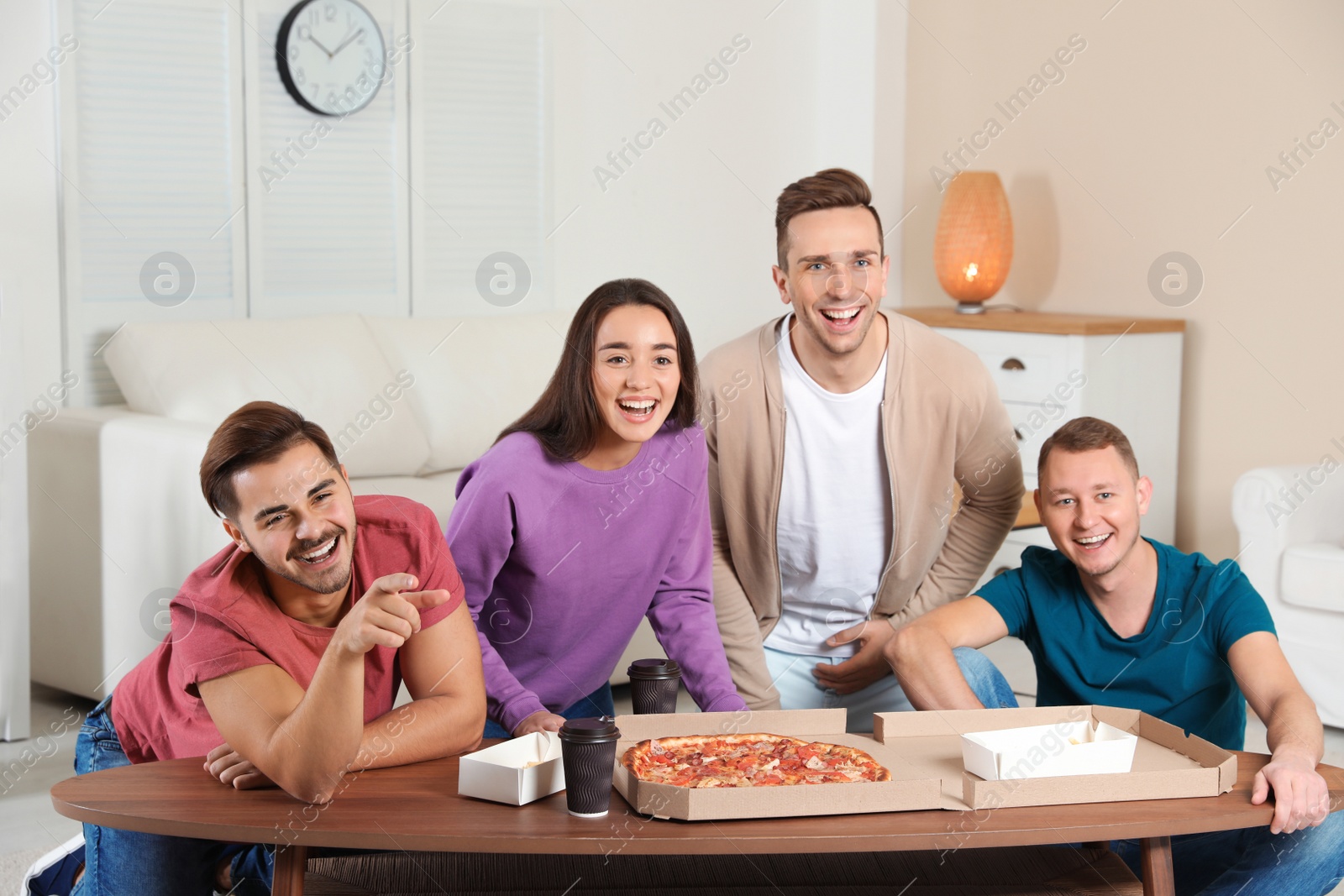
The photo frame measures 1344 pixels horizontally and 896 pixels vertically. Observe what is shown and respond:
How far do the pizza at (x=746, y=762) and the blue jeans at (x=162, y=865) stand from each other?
0.47m

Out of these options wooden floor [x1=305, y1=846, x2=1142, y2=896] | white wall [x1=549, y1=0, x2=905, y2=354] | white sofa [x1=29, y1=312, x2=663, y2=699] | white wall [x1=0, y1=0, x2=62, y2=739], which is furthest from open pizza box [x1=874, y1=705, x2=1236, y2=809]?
white wall [x1=549, y1=0, x2=905, y2=354]

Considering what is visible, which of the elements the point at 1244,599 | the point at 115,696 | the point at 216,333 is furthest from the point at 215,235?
the point at 1244,599

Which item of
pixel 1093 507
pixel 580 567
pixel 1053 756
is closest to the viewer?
pixel 1053 756

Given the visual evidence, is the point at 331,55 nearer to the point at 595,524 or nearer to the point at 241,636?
the point at 595,524

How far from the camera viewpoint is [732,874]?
156 centimetres

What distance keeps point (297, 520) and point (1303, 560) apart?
9.02ft

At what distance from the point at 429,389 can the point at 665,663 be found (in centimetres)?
236

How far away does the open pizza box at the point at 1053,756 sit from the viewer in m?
1.40

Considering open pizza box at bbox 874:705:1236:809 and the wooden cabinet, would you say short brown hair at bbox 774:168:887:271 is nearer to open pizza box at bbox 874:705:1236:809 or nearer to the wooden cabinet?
open pizza box at bbox 874:705:1236:809

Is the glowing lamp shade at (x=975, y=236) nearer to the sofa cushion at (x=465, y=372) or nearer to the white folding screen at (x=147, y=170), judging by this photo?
the sofa cushion at (x=465, y=372)

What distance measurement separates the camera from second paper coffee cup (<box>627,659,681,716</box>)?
1.64m

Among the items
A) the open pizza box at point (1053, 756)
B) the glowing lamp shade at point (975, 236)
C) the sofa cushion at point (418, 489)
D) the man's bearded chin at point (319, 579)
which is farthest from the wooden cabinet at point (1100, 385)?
the man's bearded chin at point (319, 579)

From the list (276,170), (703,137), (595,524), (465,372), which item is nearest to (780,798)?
(595,524)

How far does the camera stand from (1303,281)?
13.8 feet
